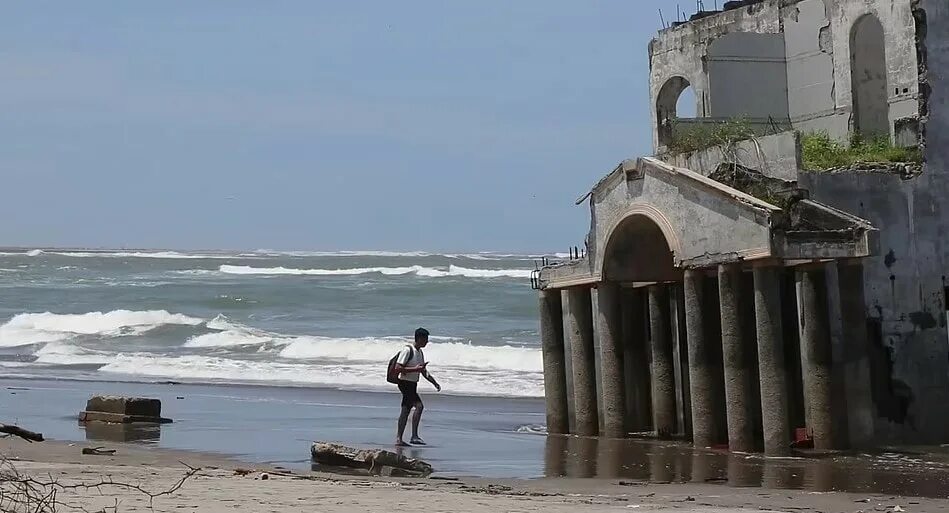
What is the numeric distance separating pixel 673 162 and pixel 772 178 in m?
2.74

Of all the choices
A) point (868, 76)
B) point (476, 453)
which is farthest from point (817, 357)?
point (868, 76)

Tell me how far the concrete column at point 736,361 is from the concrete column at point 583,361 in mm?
3258

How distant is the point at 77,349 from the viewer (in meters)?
45.7

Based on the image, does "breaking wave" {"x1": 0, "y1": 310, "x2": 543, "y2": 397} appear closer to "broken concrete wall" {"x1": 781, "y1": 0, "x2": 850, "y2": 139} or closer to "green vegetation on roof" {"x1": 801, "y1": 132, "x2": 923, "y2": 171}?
"broken concrete wall" {"x1": 781, "y1": 0, "x2": 850, "y2": 139}

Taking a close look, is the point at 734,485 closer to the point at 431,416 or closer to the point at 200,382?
the point at 431,416

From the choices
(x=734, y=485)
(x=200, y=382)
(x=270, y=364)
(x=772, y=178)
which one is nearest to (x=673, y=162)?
(x=772, y=178)

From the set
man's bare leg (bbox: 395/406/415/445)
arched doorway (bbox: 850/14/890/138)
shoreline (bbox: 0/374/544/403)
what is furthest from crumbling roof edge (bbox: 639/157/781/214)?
shoreline (bbox: 0/374/544/403)

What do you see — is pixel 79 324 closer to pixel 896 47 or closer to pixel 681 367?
pixel 681 367

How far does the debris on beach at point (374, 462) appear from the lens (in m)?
16.0

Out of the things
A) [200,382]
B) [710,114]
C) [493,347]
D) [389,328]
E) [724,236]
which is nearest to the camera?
[724,236]

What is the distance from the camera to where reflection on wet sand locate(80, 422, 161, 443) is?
68.1 feet

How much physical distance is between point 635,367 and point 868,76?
5.79m

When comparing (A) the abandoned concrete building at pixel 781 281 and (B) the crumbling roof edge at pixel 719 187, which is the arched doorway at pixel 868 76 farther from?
(B) the crumbling roof edge at pixel 719 187

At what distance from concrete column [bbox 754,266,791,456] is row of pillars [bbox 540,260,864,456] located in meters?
0.01
